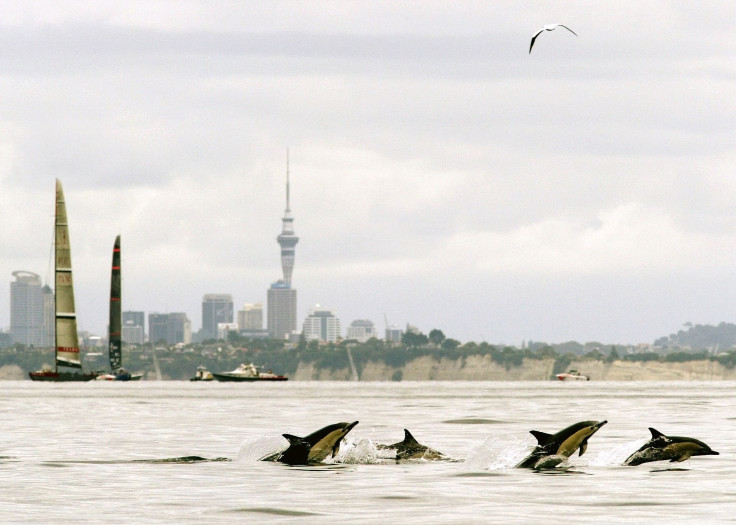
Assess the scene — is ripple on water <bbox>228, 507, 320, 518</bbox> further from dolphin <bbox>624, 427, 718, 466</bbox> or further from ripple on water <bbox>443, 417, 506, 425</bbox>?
ripple on water <bbox>443, 417, 506, 425</bbox>

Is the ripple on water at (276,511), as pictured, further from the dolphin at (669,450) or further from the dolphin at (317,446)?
the dolphin at (669,450)

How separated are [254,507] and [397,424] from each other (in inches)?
1740

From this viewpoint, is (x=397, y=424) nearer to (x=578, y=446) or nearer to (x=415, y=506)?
(x=578, y=446)

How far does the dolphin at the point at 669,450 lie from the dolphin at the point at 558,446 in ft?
8.20

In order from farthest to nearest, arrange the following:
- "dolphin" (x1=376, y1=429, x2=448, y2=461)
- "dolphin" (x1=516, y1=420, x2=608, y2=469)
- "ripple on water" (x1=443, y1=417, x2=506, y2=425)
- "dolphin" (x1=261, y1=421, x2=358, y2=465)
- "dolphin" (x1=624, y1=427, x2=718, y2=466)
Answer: "ripple on water" (x1=443, y1=417, x2=506, y2=425)
"dolphin" (x1=376, y1=429, x2=448, y2=461)
"dolphin" (x1=261, y1=421, x2=358, y2=465)
"dolphin" (x1=624, y1=427, x2=718, y2=466)
"dolphin" (x1=516, y1=420, x2=608, y2=469)

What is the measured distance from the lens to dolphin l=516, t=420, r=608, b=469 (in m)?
41.2

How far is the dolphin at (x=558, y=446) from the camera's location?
41250mm

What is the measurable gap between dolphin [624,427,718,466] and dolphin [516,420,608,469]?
2.50 meters

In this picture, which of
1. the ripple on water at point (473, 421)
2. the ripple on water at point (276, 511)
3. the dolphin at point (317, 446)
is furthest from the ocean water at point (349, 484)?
the ripple on water at point (473, 421)

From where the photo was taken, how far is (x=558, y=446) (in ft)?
138

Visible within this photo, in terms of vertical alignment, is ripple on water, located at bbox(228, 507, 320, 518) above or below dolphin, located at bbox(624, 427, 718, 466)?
below

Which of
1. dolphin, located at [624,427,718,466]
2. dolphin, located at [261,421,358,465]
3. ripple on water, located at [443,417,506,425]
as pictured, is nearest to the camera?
dolphin, located at [624,427,718,466]

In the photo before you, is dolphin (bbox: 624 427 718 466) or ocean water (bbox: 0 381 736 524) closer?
ocean water (bbox: 0 381 736 524)

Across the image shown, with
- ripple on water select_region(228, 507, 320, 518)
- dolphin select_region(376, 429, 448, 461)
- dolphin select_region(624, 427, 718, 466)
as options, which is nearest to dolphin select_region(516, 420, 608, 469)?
dolphin select_region(624, 427, 718, 466)
